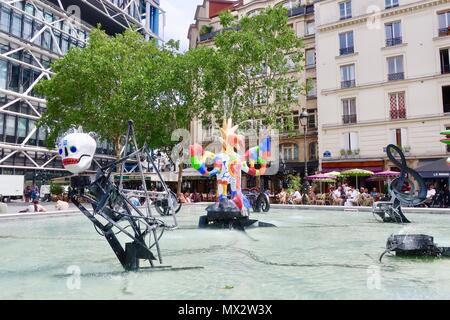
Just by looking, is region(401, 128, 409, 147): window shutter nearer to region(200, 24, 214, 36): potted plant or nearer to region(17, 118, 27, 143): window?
region(200, 24, 214, 36): potted plant

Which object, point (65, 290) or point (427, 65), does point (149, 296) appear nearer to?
point (65, 290)

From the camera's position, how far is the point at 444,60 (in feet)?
98.1

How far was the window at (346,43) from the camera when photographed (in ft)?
111

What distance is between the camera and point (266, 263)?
6.06 metres

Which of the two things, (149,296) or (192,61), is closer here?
(149,296)

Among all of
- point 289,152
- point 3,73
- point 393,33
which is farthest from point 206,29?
point 3,73

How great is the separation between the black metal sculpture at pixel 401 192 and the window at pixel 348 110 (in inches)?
812

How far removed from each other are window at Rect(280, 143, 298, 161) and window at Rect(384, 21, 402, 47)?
464 inches

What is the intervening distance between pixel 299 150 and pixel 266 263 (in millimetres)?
31636

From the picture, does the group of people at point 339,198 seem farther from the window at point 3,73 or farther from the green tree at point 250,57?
the window at point 3,73

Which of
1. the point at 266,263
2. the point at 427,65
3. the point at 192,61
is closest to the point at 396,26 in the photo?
the point at 427,65

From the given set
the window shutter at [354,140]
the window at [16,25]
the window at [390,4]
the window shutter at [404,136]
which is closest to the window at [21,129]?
the window at [16,25]

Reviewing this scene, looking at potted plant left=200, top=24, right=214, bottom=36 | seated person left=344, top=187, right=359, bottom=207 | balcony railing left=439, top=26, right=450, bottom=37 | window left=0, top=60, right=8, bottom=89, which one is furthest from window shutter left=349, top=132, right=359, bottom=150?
window left=0, top=60, right=8, bottom=89
